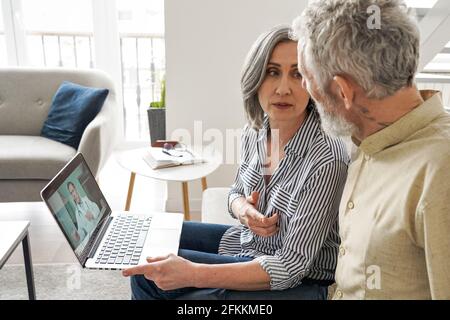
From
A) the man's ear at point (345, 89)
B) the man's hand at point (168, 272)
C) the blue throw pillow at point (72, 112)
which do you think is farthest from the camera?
the blue throw pillow at point (72, 112)

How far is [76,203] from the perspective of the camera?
122cm

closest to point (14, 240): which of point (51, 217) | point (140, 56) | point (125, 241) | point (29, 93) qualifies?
point (125, 241)

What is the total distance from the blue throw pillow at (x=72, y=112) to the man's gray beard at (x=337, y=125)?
2.00 meters

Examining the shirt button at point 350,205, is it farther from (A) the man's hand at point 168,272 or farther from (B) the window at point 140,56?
(B) the window at point 140,56

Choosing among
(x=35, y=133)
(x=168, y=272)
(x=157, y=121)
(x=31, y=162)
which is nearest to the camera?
(x=168, y=272)

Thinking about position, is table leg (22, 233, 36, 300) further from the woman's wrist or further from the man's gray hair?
the man's gray hair

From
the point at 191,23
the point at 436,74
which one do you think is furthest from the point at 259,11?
the point at 436,74

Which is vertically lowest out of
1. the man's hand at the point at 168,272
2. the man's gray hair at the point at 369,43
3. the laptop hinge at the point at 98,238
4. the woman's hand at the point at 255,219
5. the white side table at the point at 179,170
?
the white side table at the point at 179,170

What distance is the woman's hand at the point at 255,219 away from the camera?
1.16 metres

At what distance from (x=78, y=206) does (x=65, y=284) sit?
0.90m

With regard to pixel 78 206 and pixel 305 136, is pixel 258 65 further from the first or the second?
pixel 78 206

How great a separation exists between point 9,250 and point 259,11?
1757mm

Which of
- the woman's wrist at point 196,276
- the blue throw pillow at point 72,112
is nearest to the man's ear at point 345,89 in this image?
the woman's wrist at point 196,276

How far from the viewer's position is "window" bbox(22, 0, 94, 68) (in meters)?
3.73
